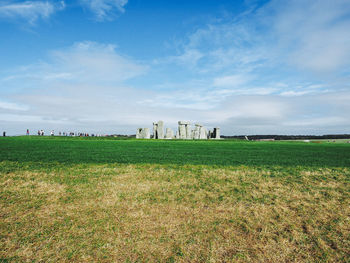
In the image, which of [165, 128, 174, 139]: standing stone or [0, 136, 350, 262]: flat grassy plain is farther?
[165, 128, 174, 139]: standing stone

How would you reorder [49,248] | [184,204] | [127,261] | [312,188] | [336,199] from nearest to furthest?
[127,261]
[49,248]
[184,204]
[336,199]
[312,188]

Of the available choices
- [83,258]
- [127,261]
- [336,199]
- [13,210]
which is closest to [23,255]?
[83,258]

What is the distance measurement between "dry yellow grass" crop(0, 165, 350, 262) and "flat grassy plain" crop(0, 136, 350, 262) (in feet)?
0.06

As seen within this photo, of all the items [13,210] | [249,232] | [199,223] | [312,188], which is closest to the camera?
[249,232]

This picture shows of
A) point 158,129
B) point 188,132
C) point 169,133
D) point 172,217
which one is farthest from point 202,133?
point 172,217

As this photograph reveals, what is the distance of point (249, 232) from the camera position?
411 cm

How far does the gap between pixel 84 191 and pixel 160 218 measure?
2.59 meters

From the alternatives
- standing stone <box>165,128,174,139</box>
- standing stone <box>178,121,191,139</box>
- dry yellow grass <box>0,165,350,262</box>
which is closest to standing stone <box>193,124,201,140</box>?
standing stone <box>178,121,191,139</box>

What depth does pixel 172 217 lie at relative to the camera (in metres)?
4.62

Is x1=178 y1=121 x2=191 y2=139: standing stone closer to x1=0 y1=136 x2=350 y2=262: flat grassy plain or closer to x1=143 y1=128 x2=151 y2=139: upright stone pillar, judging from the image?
x1=143 y1=128 x2=151 y2=139: upright stone pillar

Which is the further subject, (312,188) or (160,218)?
(312,188)

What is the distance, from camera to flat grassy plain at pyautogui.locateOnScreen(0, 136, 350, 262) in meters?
3.50

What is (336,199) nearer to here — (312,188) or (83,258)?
(312,188)

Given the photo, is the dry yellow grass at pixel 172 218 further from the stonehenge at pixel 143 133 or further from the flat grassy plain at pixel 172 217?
the stonehenge at pixel 143 133
